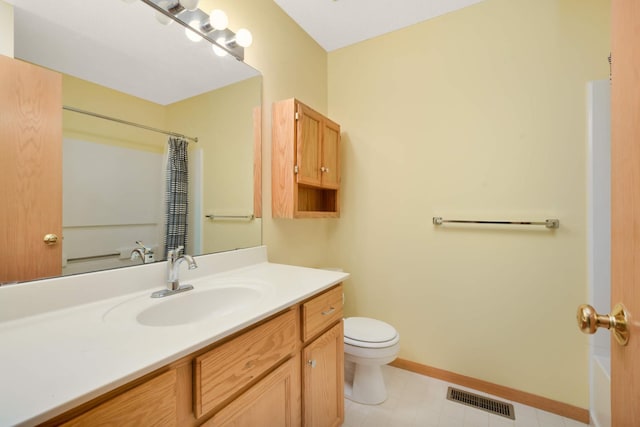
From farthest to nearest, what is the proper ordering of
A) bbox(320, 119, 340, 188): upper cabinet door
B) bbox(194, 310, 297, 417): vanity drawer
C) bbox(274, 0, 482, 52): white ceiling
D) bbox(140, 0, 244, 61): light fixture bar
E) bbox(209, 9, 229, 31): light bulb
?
bbox(320, 119, 340, 188): upper cabinet door
bbox(274, 0, 482, 52): white ceiling
bbox(209, 9, 229, 31): light bulb
bbox(140, 0, 244, 61): light fixture bar
bbox(194, 310, 297, 417): vanity drawer

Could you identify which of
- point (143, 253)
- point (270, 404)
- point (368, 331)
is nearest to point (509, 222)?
point (368, 331)

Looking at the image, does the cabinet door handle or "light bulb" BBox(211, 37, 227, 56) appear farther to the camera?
"light bulb" BBox(211, 37, 227, 56)

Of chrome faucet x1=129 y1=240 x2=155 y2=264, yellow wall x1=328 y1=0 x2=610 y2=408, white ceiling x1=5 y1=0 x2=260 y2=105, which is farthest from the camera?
yellow wall x1=328 y1=0 x2=610 y2=408

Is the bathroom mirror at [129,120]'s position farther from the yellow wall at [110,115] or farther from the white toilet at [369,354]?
the white toilet at [369,354]

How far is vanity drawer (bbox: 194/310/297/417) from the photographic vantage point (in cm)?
67

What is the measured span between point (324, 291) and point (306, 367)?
300 millimetres

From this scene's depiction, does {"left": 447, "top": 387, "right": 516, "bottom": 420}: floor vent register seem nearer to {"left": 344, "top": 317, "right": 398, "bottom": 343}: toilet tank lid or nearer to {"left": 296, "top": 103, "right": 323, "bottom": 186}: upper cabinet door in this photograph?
{"left": 344, "top": 317, "right": 398, "bottom": 343}: toilet tank lid

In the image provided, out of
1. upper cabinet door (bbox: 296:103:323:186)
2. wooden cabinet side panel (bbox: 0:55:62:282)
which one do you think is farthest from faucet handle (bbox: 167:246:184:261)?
upper cabinet door (bbox: 296:103:323:186)

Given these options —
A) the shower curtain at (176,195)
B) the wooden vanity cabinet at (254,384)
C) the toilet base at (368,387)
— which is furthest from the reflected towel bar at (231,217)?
the toilet base at (368,387)

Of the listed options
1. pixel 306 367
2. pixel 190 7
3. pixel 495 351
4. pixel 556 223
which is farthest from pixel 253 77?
pixel 495 351

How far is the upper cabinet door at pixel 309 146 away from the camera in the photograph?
5.22 ft

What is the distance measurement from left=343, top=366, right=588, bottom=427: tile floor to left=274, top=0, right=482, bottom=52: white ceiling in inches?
95.7

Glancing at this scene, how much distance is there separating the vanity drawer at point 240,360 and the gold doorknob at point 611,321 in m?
0.77

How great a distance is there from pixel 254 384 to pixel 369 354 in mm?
861
